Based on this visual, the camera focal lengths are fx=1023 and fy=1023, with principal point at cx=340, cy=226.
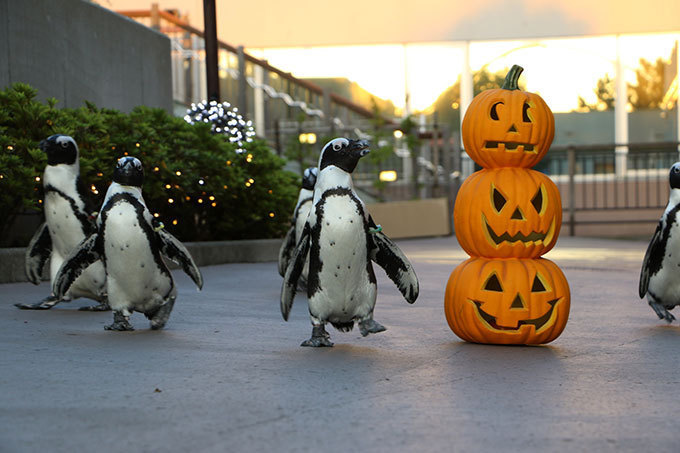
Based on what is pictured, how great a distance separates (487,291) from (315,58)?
19.7m

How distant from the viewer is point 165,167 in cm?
1116

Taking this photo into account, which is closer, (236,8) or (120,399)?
(120,399)

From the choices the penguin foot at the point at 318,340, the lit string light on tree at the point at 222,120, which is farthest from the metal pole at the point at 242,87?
the penguin foot at the point at 318,340

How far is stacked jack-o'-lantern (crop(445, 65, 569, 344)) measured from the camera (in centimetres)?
588

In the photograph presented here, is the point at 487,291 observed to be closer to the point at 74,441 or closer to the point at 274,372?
the point at 274,372

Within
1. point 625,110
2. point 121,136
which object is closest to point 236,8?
point 625,110

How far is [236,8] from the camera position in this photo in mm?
24766

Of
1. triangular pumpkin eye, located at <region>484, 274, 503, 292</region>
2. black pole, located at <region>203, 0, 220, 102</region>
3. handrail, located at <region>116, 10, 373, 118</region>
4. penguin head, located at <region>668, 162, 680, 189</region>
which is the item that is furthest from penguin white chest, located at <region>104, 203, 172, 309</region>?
handrail, located at <region>116, 10, 373, 118</region>

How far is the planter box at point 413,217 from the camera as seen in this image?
20.5m

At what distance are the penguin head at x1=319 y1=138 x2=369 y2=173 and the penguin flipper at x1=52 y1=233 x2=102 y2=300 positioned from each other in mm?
1610

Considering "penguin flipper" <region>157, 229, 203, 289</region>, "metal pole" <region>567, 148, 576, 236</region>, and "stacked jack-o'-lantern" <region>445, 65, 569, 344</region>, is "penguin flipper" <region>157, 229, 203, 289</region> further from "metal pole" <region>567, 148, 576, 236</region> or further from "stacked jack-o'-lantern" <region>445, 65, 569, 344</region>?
"metal pole" <region>567, 148, 576, 236</region>

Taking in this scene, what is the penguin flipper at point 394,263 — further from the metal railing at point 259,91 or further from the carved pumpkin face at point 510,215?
the metal railing at point 259,91

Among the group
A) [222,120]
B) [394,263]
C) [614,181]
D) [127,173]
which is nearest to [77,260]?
[127,173]

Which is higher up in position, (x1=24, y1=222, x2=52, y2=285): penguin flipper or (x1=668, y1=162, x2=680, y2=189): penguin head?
(x1=668, y1=162, x2=680, y2=189): penguin head
